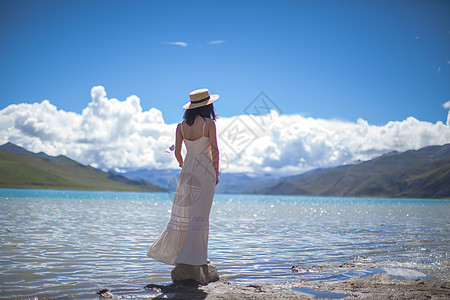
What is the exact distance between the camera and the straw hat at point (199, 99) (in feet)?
26.0

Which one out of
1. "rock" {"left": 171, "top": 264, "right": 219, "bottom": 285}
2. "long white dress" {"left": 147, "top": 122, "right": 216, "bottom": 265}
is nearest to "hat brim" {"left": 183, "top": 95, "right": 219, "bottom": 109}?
"long white dress" {"left": 147, "top": 122, "right": 216, "bottom": 265}

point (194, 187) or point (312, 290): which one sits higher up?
point (194, 187)

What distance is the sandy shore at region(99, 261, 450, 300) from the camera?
6.89 m

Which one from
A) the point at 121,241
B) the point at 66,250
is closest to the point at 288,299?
the point at 66,250

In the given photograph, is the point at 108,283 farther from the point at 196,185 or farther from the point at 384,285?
the point at 384,285

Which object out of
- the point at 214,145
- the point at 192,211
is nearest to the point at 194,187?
the point at 192,211

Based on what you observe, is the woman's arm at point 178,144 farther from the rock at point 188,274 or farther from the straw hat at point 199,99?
the rock at point 188,274

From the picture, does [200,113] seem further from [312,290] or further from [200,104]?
[312,290]

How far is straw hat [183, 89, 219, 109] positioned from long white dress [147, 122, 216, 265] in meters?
0.74

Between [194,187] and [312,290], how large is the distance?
344 centimetres

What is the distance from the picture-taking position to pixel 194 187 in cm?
790

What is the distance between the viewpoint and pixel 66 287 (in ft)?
25.7

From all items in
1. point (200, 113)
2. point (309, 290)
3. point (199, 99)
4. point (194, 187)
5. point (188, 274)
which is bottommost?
point (309, 290)

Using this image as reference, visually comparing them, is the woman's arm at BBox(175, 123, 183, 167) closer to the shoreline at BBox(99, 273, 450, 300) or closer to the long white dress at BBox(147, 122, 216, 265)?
the long white dress at BBox(147, 122, 216, 265)
